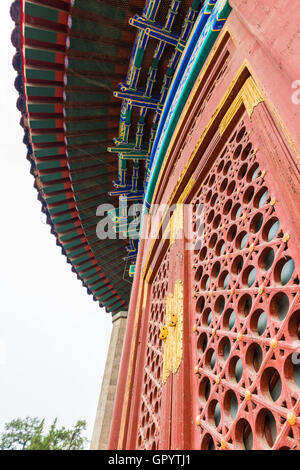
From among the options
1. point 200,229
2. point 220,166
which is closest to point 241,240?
point 200,229

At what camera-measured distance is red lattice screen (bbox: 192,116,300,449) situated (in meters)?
0.95

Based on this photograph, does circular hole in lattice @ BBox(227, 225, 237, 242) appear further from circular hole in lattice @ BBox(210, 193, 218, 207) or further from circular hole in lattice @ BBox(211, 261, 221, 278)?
circular hole in lattice @ BBox(210, 193, 218, 207)

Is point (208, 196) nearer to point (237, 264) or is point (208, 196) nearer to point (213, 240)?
point (213, 240)

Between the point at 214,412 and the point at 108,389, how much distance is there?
551cm

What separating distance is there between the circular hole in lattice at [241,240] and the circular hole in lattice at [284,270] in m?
0.38

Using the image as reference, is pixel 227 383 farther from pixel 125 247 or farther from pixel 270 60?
pixel 125 247

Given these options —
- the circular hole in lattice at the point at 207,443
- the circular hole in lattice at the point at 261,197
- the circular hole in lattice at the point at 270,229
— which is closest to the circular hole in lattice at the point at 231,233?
the circular hole in lattice at the point at 261,197

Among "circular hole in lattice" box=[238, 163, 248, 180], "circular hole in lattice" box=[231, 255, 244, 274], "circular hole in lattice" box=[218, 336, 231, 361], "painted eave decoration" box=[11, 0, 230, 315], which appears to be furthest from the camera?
"painted eave decoration" box=[11, 0, 230, 315]

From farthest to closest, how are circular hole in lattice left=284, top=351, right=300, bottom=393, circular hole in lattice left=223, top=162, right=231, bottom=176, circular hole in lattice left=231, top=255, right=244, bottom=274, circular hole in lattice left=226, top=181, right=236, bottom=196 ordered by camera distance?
circular hole in lattice left=223, top=162, right=231, bottom=176 → circular hole in lattice left=226, top=181, right=236, bottom=196 → circular hole in lattice left=231, top=255, right=244, bottom=274 → circular hole in lattice left=284, top=351, right=300, bottom=393

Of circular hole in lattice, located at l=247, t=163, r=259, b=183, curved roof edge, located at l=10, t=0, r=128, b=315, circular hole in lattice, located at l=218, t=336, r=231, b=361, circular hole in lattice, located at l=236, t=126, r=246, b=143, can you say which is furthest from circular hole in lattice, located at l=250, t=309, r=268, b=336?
curved roof edge, located at l=10, t=0, r=128, b=315

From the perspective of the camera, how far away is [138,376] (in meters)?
2.65

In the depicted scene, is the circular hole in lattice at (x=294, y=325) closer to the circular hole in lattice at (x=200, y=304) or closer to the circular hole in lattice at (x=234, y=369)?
the circular hole in lattice at (x=234, y=369)

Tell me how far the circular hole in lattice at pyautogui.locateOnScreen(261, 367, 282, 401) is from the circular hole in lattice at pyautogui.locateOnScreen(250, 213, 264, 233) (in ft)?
2.22

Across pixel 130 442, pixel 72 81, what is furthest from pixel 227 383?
pixel 72 81
